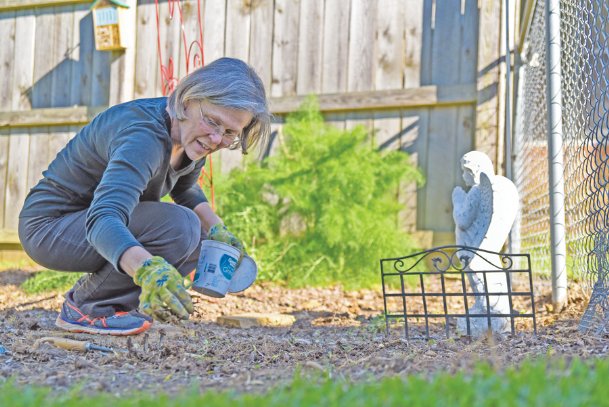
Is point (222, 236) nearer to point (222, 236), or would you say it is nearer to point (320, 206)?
point (222, 236)

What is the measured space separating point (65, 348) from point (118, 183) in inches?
26.2

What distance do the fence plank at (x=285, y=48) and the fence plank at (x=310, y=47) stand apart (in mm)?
42

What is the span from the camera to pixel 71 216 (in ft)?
9.39

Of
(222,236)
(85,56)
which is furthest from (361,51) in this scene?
(222,236)

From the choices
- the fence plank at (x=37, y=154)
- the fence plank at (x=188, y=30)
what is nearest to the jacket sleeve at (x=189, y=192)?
the fence plank at (x=188, y=30)

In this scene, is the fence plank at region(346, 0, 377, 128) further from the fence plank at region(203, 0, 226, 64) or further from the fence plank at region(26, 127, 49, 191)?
the fence plank at region(26, 127, 49, 191)

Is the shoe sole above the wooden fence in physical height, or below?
below

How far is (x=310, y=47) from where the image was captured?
5.61 m

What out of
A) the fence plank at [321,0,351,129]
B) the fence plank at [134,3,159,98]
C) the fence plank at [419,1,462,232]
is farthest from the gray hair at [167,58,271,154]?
the fence plank at [134,3,159,98]

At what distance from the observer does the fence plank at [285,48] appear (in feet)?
18.6

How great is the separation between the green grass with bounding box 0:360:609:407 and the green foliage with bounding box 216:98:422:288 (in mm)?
3428

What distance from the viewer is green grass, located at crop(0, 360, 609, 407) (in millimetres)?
1233

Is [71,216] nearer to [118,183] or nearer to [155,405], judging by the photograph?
[118,183]

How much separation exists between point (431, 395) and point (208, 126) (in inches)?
58.8
